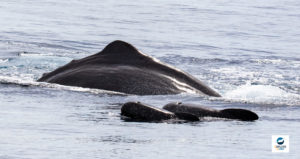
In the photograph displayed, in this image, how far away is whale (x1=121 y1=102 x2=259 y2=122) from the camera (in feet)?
42.7

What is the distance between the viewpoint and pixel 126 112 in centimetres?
1323

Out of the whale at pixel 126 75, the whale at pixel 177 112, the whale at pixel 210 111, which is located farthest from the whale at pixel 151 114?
the whale at pixel 126 75

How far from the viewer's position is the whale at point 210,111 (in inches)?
526

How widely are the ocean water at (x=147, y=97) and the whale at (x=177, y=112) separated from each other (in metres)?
0.23

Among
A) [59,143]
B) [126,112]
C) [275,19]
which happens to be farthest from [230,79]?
[275,19]

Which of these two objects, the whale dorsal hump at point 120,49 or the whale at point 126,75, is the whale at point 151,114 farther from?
the whale dorsal hump at point 120,49

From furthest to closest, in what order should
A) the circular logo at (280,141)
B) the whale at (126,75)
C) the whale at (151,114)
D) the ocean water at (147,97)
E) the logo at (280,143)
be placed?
1. the whale at (126,75)
2. the whale at (151,114)
3. the circular logo at (280,141)
4. the ocean water at (147,97)
5. the logo at (280,143)

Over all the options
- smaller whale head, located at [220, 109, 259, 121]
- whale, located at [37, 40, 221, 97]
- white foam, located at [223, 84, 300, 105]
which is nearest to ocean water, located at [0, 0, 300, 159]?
white foam, located at [223, 84, 300, 105]

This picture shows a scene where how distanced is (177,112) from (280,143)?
225 cm

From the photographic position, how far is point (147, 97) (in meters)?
15.4

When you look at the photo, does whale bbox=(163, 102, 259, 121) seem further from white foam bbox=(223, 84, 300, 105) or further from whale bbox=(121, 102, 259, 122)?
white foam bbox=(223, 84, 300, 105)

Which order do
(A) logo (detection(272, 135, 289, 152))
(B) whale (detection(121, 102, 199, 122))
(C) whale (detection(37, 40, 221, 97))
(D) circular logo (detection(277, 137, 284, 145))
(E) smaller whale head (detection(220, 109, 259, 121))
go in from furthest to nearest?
(C) whale (detection(37, 40, 221, 97))
(E) smaller whale head (detection(220, 109, 259, 121))
(B) whale (detection(121, 102, 199, 122))
(D) circular logo (detection(277, 137, 284, 145))
(A) logo (detection(272, 135, 289, 152))

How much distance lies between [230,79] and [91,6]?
34.8m

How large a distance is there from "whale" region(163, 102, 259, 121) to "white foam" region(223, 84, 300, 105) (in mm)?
2348
